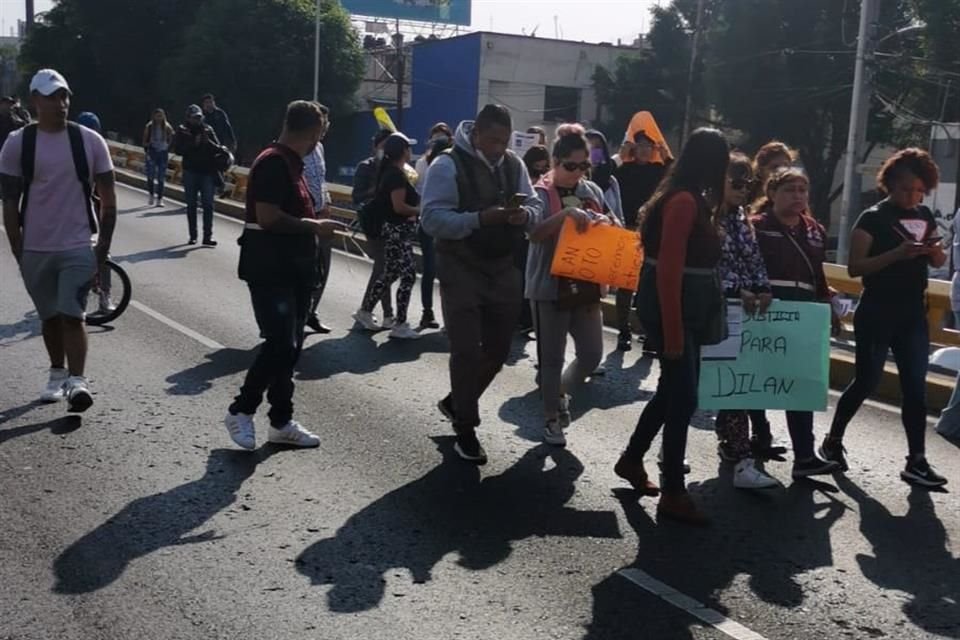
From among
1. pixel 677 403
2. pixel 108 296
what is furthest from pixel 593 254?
pixel 108 296

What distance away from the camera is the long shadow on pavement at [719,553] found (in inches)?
191

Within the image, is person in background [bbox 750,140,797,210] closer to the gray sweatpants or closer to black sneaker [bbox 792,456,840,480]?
the gray sweatpants

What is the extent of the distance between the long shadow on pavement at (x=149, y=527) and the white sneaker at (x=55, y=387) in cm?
154

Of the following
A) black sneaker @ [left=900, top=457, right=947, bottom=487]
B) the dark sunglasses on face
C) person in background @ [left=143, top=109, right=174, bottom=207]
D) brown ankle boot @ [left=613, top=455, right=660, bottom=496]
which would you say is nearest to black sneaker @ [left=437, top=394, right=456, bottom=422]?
brown ankle boot @ [left=613, top=455, right=660, bottom=496]

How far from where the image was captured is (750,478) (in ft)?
21.6

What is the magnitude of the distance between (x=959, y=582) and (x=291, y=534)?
2830 millimetres

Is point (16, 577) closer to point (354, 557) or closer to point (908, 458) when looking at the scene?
point (354, 557)

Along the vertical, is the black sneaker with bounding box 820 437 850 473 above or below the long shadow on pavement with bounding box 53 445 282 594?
above

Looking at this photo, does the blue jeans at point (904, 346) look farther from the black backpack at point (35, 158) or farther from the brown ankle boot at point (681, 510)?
the black backpack at point (35, 158)

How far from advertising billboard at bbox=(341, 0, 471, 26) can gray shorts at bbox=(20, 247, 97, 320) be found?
2226 inches

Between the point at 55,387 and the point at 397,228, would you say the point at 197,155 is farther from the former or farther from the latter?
the point at 55,387

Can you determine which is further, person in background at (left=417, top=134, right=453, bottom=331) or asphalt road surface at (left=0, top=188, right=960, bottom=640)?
person in background at (left=417, top=134, right=453, bottom=331)

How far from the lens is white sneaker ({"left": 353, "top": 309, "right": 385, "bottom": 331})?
1111cm

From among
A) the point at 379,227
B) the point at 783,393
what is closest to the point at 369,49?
the point at 379,227
